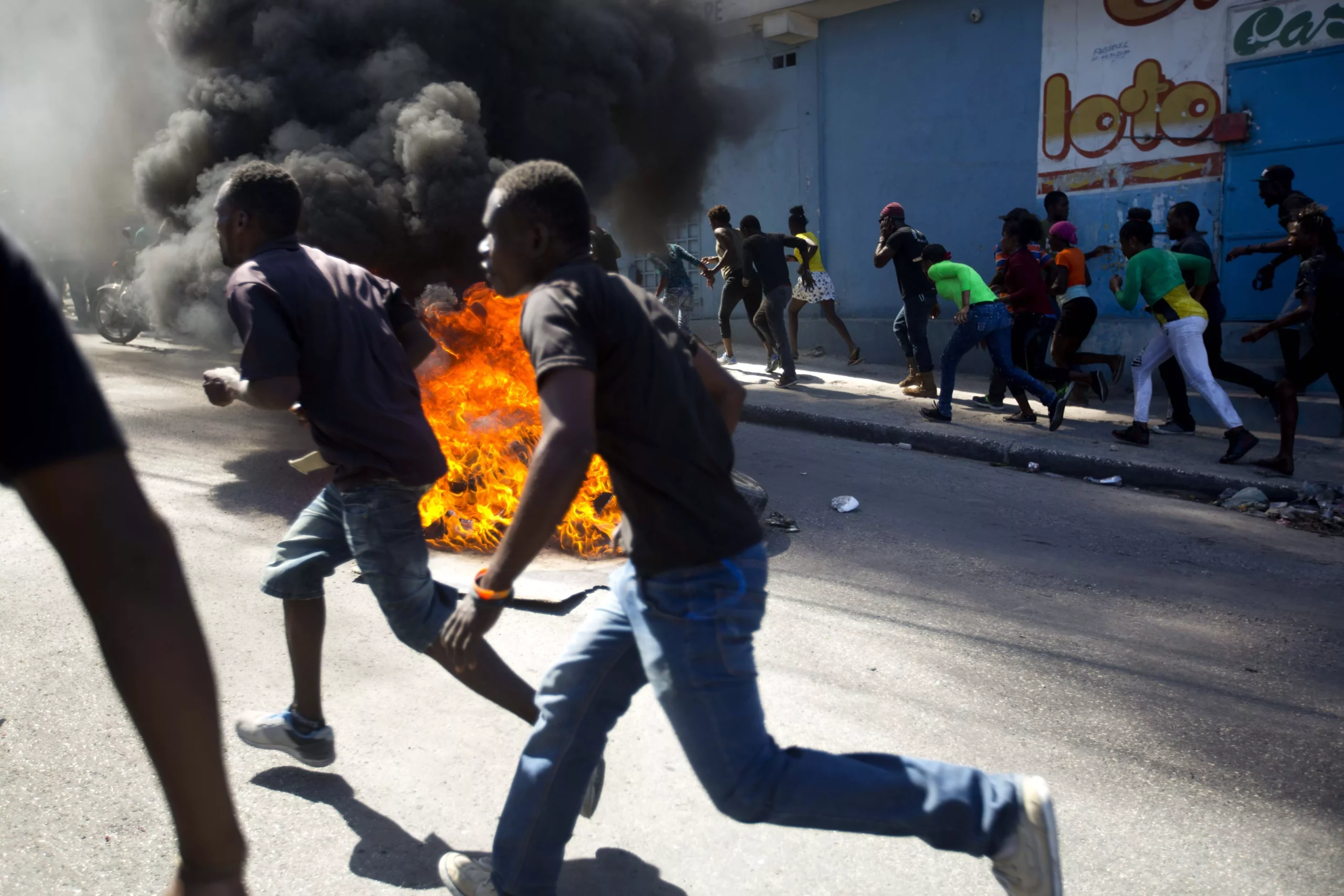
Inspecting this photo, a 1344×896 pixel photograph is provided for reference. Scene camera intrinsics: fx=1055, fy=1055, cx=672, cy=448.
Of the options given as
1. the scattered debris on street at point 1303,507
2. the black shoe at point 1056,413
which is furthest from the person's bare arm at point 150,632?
the black shoe at point 1056,413

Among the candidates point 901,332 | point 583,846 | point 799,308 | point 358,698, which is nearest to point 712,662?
point 583,846

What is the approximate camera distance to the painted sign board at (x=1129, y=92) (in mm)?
10016

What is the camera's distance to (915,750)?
3346 mm

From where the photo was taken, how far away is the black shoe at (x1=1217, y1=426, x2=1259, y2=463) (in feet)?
24.3

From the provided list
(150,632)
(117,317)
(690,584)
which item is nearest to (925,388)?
(690,584)

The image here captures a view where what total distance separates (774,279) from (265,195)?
27.5 feet

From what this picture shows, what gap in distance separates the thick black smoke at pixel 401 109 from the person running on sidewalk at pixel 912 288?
8.49 feet

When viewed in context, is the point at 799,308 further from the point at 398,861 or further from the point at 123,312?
the point at 398,861

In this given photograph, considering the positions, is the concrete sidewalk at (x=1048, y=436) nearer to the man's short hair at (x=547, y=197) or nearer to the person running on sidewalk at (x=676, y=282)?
the person running on sidewalk at (x=676, y=282)

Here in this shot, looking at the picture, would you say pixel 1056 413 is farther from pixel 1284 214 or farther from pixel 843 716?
pixel 843 716

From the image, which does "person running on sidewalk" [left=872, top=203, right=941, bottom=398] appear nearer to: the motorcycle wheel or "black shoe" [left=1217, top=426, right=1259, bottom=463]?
"black shoe" [left=1217, top=426, right=1259, bottom=463]

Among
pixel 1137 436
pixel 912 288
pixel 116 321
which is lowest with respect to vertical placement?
pixel 1137 436

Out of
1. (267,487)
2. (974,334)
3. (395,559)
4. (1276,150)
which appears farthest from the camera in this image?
(1276,150)

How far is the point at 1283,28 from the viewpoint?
31.1 ft
